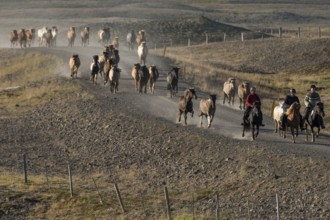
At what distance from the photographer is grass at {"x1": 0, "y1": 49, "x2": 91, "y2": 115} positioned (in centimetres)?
4739

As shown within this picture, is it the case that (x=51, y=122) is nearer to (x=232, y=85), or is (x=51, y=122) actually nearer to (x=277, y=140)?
(x=232, y=85)

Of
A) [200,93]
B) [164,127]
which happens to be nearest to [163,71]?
[200,93]

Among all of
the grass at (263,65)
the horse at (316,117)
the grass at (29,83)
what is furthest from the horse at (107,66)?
the horse at (316,117)

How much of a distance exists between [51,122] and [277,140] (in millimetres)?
14543

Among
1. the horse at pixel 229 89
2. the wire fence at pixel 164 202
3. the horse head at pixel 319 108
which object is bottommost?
the wire fence at pixel 164 202

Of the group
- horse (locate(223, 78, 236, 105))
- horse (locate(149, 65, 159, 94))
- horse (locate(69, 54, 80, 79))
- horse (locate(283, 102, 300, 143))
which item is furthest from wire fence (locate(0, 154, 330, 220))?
horse (locate(69, 54, 80, 79))

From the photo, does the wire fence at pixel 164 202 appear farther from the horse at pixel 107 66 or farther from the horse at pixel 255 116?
the horse at pixel 107 66

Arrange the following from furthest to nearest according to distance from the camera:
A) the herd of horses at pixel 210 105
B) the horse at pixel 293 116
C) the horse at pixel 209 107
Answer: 1. the horse at pixel 209 107
2. the herd of horses at pixel 210 105
3. the horse at pixel 293 116

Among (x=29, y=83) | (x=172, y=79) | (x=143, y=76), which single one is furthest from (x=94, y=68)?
(x=29, y=83)

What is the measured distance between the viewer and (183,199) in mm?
28078

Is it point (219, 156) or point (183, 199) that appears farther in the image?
point (219, 156)

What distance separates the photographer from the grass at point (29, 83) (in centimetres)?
4739

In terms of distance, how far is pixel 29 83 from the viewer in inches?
2132

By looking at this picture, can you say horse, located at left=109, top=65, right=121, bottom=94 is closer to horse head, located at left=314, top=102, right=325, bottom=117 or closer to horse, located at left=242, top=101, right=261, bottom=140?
horse, located at left=242, top=101, right=261, bottom=140
